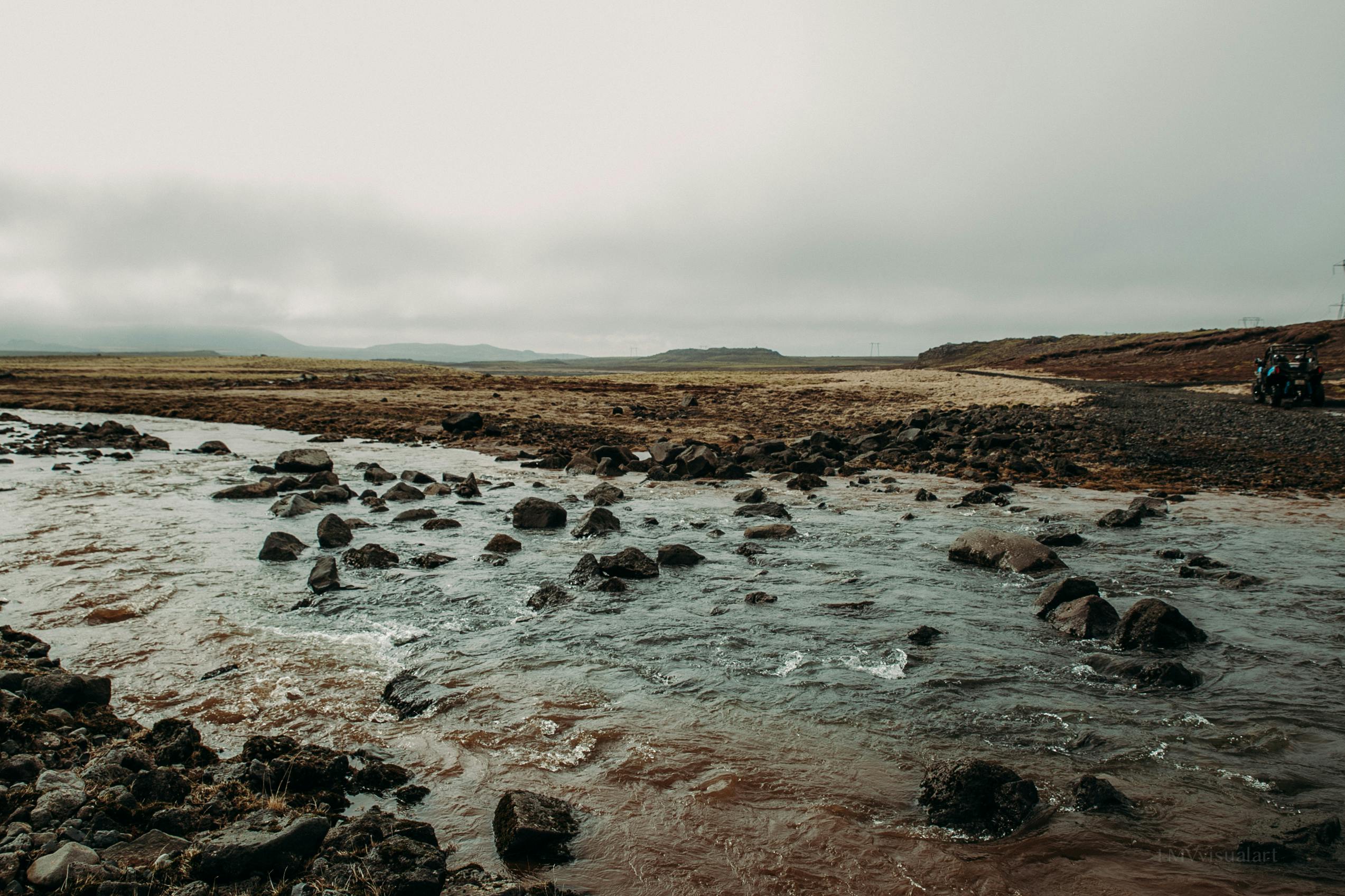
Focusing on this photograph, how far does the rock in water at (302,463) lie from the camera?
26.0m

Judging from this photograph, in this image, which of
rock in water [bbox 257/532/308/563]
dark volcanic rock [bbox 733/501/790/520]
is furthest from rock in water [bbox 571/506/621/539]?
rock in water [bbox 257/532/308/563]

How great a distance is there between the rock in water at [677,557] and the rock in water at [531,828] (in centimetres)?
857

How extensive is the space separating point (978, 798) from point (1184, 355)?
456 feet

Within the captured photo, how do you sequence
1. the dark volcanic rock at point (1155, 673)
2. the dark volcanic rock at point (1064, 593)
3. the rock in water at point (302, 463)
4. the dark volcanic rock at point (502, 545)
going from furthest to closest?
the rock in water at point (302, 463), the dark volcanic rock at point (502, 545), the dark volcanic rock at point (1064, 593), the dark volcanic rock at point (1155, 673)

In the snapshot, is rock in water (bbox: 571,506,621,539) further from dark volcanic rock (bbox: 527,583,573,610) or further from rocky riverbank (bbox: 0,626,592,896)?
rocky riverbank (bbox: 0,626,592,896)

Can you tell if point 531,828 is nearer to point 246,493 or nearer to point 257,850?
point 257,850

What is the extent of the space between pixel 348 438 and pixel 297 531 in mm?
21701

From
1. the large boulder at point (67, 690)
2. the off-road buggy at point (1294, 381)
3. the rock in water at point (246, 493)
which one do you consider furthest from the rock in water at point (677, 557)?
the off-road buggy at point (1294, 381)

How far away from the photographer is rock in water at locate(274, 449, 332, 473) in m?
26.0

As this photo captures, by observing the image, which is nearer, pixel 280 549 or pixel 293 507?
pixel 280 549

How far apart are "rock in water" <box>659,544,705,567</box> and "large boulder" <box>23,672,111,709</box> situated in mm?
9144

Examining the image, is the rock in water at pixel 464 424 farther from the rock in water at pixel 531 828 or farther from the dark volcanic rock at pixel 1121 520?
the rock in water at pixel 531 828

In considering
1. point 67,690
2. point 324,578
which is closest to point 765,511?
point 324,578

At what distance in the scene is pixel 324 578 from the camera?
43.3 feet
